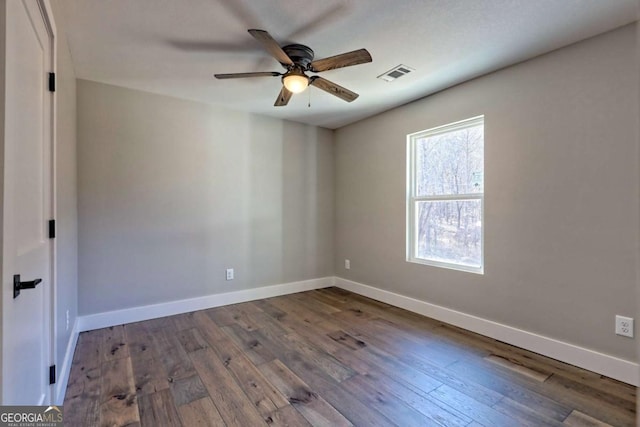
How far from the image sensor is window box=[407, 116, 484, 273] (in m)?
2.95

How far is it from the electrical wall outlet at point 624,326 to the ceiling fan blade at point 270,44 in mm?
3001

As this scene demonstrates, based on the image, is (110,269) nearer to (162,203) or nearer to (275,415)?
(162,203)

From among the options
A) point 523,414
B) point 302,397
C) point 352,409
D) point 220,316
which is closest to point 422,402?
point 352,409

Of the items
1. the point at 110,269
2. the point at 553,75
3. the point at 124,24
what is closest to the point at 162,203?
the point at 110,269

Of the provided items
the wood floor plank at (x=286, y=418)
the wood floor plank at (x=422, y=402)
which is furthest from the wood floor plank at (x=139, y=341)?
the wood floor plank at (x=422, y=402)

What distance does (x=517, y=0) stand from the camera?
181 centimetres

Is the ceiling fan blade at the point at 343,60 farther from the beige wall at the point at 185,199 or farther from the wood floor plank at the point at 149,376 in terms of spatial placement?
the wood floor plank at the point at 149,376

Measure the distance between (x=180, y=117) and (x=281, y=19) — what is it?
76.6 inches

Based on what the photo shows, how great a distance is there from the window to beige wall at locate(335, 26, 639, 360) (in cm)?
13

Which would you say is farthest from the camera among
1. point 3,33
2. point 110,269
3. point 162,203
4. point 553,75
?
point 162,203

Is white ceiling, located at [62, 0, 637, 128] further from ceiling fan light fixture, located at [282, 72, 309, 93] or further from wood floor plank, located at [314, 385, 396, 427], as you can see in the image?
wood floor plank, located at [314, 385, 396, 427]

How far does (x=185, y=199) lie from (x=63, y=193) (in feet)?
4.53

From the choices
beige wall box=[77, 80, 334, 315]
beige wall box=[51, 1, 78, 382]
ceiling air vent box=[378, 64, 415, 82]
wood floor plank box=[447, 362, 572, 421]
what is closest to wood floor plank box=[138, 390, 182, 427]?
beige wall box=[51, 1, 78, 382]

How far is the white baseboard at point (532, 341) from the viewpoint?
2.05m
